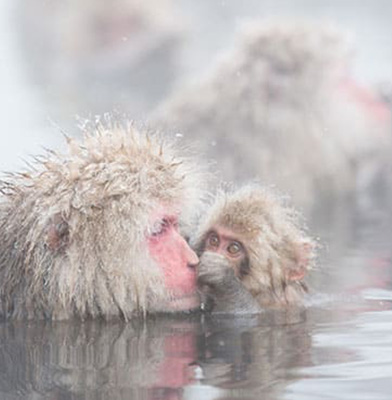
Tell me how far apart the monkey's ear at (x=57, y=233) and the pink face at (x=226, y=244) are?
63 cm

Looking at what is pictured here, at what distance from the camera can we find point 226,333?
3.48 metres

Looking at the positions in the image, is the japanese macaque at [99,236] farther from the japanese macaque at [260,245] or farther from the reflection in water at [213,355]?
the japanese macaque at [260,245]

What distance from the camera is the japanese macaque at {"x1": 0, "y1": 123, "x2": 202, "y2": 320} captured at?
369cm

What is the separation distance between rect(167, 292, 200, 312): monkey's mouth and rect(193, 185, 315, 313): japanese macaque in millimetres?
210

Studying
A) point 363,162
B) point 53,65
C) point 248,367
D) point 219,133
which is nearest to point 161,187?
point 248,367

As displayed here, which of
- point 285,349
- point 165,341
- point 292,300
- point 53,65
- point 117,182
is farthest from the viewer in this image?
point 53,65

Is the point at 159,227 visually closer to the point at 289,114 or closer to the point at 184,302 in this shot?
the point at 184,302

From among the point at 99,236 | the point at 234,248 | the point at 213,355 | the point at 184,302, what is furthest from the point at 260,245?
the point at 213,355

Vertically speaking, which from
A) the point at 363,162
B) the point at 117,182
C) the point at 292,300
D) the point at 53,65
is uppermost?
the point at 53,65

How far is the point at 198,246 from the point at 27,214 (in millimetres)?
685

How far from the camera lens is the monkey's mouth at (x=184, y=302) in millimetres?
3828

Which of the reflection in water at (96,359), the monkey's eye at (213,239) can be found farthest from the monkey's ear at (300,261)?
the reflection in water at (96,359)

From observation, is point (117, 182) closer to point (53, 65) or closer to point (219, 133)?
point (219, 133)

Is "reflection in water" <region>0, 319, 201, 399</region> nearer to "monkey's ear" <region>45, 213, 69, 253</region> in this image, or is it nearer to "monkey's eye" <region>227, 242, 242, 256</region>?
"monkey's ear" <region>45, 213, 69, 253</region>
